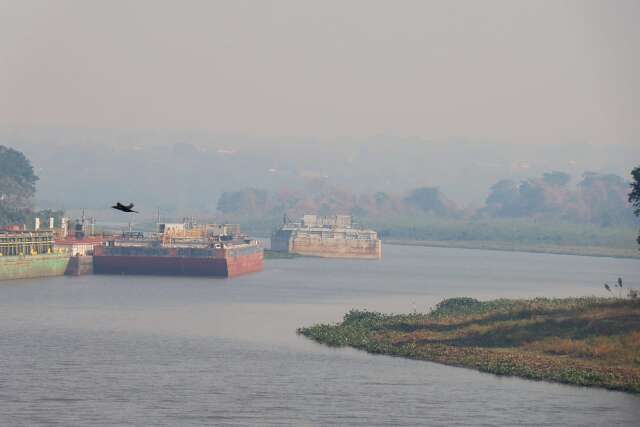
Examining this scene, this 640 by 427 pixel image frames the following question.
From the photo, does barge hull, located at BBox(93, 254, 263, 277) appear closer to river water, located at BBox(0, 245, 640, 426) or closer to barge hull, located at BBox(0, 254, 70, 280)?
barge hull, located at BBox(0, 254, 70, 280)

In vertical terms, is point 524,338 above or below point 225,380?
above

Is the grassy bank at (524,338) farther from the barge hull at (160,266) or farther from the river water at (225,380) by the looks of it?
the barge hull at (160,266)

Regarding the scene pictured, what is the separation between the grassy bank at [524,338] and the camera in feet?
282

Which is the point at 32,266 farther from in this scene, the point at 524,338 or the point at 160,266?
the point at 524,338

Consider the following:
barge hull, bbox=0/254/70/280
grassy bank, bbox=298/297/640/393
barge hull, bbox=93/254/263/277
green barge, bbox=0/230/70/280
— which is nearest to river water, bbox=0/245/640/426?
grassy bank, bbox=298/297/640/393

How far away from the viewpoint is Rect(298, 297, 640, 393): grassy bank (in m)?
86.1

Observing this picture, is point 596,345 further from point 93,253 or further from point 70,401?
point 93,253

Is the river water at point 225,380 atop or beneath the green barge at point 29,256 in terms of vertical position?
beneath

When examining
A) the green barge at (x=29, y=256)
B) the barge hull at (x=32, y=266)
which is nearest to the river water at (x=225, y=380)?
the barge hull at (x=32, y=266)

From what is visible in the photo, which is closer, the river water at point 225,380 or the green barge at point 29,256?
the river water at point 225,380

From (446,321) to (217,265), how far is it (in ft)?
286

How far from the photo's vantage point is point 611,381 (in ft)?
269

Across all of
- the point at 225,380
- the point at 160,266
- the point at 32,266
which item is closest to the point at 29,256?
the point at 32,266

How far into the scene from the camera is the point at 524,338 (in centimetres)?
9669
